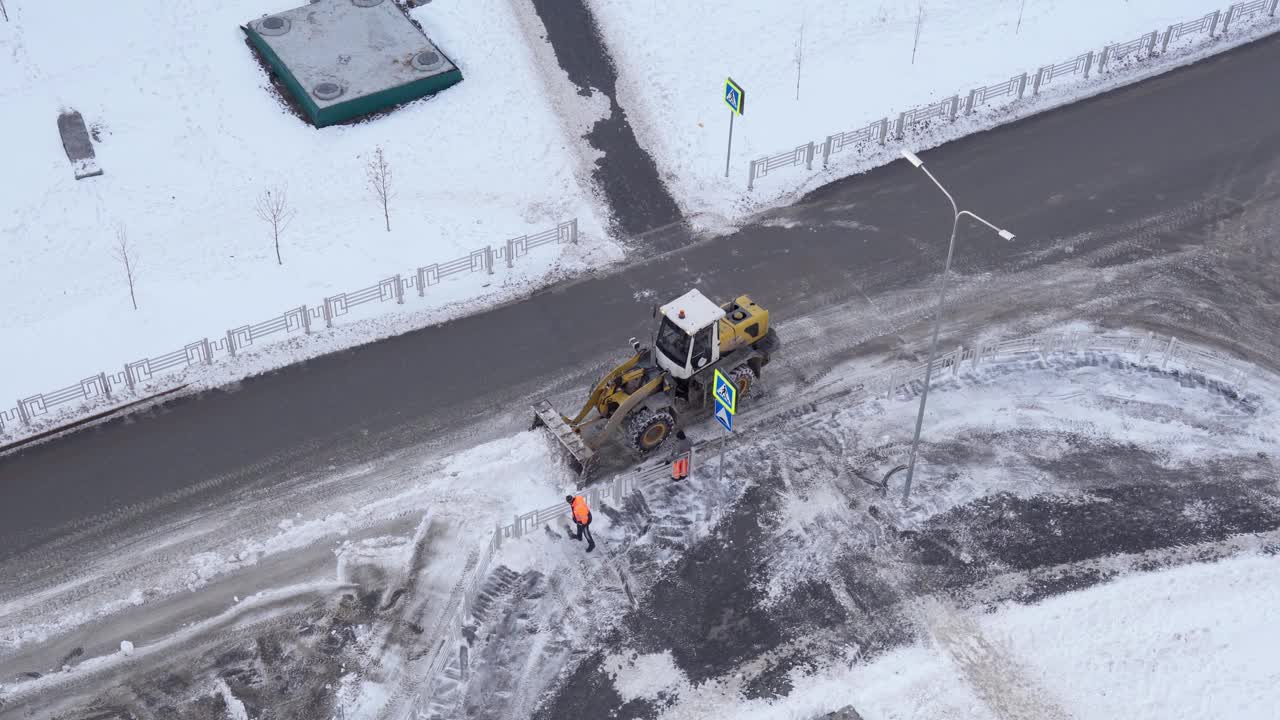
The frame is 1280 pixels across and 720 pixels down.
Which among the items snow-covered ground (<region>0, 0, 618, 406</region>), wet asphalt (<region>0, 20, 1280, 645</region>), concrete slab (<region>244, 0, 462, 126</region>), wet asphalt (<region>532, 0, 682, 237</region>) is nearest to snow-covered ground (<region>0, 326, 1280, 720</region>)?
wet asphalt (<region>0, 20, 1280, 645</region>)

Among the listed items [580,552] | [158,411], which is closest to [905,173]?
[580,552]

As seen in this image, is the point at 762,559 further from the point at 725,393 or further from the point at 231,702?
the point at 231,702

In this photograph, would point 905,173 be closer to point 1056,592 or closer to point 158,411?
point 1056,592

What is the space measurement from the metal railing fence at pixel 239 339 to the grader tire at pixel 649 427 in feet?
27.0

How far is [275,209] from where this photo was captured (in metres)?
36.8

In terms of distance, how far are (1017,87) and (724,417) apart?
63.3ft

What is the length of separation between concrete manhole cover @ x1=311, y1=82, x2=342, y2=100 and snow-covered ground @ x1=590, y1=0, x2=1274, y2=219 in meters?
8.97

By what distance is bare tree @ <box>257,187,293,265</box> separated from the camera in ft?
120

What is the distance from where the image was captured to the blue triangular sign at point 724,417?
28.6 metres

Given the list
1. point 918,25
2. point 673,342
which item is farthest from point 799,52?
point 673,342

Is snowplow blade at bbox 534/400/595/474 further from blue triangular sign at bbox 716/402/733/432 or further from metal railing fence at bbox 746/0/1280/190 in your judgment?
metal railing fence at bbox 746/0/1280/190

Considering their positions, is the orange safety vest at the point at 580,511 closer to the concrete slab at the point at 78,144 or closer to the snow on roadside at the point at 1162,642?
the snow on roadside at the point at 1162,642

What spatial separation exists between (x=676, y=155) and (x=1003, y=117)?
10629mm

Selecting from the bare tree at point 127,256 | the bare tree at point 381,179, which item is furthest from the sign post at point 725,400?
the bare tree at point 127,256
